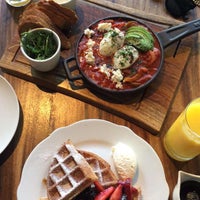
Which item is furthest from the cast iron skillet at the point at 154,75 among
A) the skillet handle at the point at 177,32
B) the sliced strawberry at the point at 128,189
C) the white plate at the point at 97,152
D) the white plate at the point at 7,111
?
the sliced strawberry at the point at 128,189

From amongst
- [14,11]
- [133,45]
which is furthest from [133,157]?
[14,11]

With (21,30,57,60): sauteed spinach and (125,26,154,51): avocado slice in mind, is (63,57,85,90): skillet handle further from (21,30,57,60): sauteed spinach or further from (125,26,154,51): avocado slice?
(125,26,154,51): avocado slice

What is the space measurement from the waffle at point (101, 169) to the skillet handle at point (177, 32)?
62 centimetres

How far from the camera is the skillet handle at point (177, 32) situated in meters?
1.52

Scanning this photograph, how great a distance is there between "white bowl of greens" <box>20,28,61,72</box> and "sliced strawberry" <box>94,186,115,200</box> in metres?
0.60

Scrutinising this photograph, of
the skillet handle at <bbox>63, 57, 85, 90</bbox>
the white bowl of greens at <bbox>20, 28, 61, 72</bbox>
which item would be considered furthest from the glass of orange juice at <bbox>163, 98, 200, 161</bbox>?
the white bowl of greens at <bbox>20, 28, 61, 72</bbox>

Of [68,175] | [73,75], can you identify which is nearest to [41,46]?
[73,75]

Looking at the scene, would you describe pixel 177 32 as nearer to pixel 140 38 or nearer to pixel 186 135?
pixel 140 38

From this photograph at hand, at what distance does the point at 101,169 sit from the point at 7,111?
49 centimetres

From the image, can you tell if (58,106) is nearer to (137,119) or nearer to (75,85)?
(75,85)

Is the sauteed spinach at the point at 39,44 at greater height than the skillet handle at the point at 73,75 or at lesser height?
greater

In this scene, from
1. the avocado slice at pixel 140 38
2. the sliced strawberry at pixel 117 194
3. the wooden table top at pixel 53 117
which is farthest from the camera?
the avocado slice at pixel 140 38

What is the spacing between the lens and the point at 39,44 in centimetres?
147

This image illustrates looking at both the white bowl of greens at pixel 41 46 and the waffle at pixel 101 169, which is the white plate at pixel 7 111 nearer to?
the white bowl of greens at pixel 41 46
